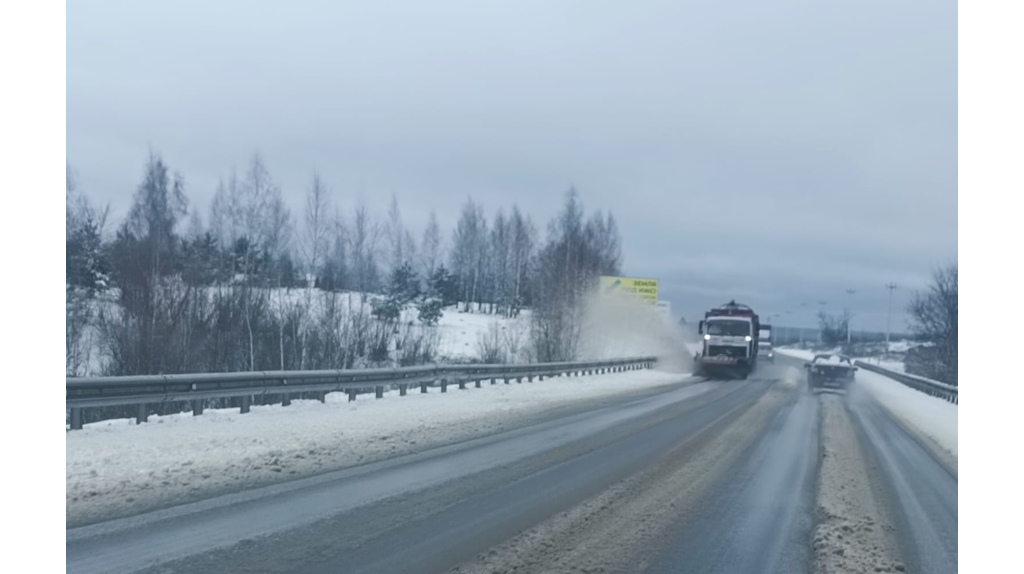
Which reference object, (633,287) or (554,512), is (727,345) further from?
(554,512)

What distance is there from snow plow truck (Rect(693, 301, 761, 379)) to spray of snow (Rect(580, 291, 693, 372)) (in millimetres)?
5709

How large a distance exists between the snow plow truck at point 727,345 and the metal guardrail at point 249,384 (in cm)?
1756

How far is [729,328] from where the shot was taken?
4606 centimetres

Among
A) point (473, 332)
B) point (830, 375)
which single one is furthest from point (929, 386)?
point (473, 332)

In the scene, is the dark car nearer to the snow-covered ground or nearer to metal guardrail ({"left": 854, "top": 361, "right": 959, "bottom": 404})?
metal guardrail ({"left": 854, "top": 361, "right": 959, "bottom": 404})

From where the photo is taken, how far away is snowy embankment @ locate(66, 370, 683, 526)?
9.93 metres

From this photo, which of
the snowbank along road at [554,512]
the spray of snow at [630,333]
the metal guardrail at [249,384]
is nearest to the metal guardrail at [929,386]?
the spray of snow at [630,333]

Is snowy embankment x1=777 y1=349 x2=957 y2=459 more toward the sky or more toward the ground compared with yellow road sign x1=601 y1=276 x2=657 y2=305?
more toward the ground

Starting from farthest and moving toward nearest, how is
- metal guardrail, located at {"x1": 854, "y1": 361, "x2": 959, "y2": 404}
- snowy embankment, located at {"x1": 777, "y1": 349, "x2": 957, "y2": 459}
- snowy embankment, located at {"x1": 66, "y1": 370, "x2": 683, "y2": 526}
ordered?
metal guardrail, located at {"x1": 854, "y1": 361, "x2": 959, "y2": 404} < snowy embankment, located at {"x1": 777, "y1": 349, "x2": 957, "y2": 459} < snowy embankment, located at {"x1": 66, "y1": 370, "x2": 683, "y2": 526}

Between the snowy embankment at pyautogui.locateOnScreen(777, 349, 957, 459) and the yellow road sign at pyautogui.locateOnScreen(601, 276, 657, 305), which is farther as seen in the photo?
the yellow road sign at pyautogui.locateOnScreen(601, 276, 657, 305)

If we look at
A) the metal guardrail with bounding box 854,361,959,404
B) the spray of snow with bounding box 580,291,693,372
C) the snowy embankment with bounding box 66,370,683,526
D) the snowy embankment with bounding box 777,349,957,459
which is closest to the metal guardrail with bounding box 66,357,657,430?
the snowy embankment with bounding box 66,370,683,526

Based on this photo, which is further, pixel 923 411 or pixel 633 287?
pixel 633 287

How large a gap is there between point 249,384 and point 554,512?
33.7ft

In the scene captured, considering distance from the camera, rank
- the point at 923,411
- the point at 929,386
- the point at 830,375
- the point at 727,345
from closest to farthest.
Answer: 1. the point at 923,411
2. the point at 929,386
3. the point at 830,375
4. the point at 727,345
